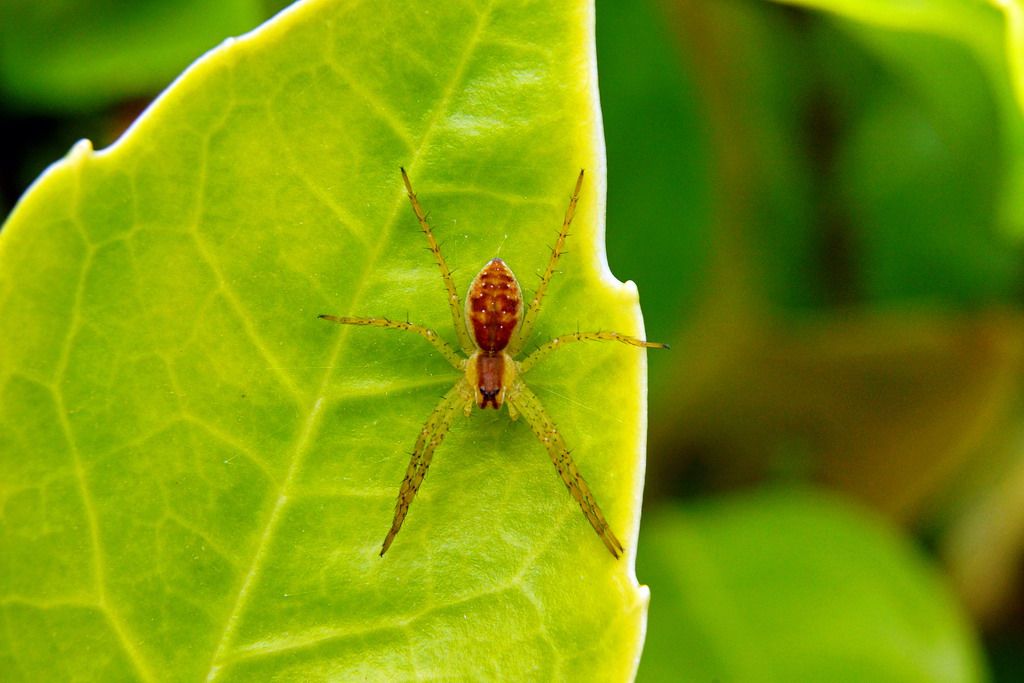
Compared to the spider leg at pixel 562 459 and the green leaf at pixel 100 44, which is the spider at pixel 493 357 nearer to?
the spider leg at pixel 562 459

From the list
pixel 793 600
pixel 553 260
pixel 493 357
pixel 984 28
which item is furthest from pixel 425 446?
pixel 793 600

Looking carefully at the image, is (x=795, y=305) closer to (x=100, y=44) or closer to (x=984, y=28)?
(x=984, y=28)

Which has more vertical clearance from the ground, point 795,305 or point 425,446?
point 425,446

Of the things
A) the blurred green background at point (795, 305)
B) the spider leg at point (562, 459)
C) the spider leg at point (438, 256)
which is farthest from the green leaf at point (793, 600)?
the spider leg at point (438, 256)

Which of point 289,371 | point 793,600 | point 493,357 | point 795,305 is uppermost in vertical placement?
point 289,371

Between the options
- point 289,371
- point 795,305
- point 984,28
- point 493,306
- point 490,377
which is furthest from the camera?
point 795,305

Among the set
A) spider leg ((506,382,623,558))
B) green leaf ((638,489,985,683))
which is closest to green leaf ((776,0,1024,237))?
spider leg ((506,382,623,558))

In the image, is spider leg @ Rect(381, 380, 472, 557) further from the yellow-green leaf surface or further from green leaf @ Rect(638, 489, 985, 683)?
green leaf @ Rect(638, 489, 985, 683)
